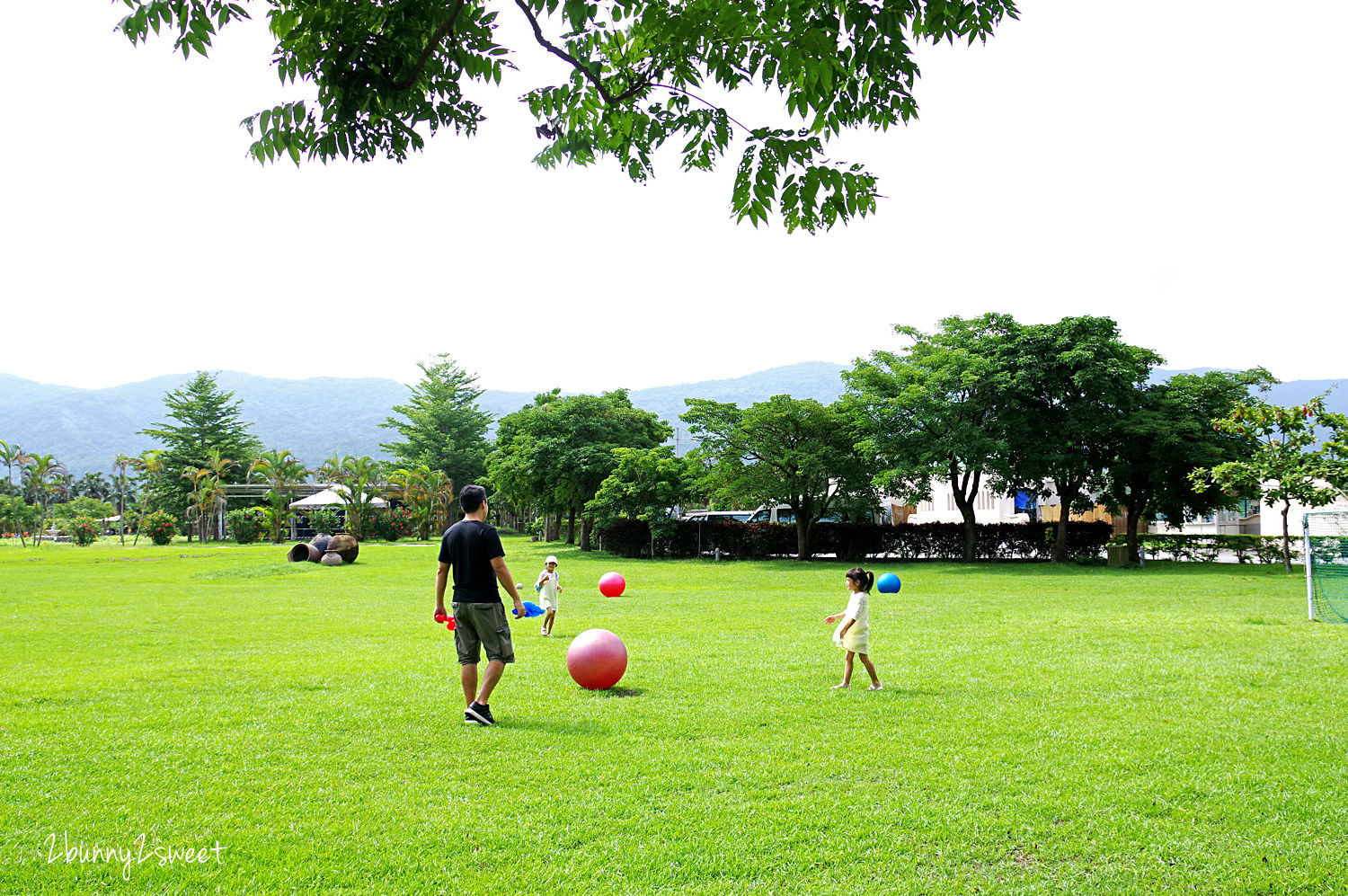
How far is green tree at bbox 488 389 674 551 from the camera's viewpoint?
127 feet

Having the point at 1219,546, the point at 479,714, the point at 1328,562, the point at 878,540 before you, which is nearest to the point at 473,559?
the point at 479,714

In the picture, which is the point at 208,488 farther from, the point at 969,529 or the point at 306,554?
the point at 969,529

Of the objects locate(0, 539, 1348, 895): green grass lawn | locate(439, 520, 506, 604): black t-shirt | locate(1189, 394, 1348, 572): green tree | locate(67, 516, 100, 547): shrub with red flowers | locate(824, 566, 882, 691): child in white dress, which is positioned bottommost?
locate(67, 516, 100, 547): shrub with red flowers

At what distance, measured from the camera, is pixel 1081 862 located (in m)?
4.26

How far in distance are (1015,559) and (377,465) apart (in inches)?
1870

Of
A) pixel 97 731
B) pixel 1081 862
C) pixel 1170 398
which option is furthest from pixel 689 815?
pixel 1170 398

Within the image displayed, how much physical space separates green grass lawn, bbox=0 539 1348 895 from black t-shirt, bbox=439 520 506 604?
1.09 meters

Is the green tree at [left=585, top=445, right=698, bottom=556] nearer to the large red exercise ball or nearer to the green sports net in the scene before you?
the green sports net

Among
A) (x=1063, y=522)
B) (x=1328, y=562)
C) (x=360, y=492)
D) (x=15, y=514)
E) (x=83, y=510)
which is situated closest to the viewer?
(x=1328, y=562)

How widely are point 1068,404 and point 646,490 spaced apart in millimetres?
15853

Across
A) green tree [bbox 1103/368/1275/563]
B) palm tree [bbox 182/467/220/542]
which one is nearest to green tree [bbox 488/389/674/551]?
green tree [bbox 1103/368/1275/563]

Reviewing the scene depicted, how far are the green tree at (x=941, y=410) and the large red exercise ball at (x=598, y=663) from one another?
21047mm

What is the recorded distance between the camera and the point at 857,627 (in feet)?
27.9

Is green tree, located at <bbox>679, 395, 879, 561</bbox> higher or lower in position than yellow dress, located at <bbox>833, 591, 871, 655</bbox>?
higher
